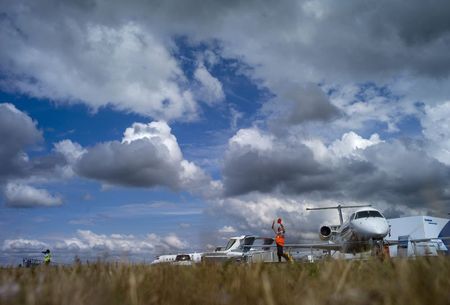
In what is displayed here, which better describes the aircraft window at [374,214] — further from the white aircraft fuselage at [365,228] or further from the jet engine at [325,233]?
the jet engine at [325,233]

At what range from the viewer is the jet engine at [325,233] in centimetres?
3678

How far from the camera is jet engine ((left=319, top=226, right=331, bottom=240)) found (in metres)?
36.8

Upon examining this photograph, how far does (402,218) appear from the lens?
66.5 meters

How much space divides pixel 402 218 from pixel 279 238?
51112 mm

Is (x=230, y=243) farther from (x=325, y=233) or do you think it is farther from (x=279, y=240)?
(x=279, y=240)

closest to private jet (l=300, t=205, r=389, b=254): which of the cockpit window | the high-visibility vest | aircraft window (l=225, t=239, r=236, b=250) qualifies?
the cockpit window

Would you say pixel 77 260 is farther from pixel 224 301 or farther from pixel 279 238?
pixel 279 238

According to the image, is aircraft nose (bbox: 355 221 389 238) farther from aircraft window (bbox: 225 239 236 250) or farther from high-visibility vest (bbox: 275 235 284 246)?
aircraft window (bbox: 225 239 236 250)

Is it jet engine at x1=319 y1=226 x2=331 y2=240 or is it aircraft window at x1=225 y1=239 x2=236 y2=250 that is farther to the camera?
aircraft window at x1=225 y1=239 x2=236 y2=250

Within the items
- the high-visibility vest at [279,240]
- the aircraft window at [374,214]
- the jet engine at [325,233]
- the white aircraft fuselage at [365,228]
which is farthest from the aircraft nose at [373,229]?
the jet engine at [325,233]

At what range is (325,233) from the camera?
122 ft

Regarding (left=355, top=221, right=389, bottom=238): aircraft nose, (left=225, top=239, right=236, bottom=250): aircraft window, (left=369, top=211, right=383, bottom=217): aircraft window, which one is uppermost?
(left=369, top=211, right=383, bottom=217): aircraft window

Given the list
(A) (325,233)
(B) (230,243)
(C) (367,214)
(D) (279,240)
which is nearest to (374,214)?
(C) (367,214)

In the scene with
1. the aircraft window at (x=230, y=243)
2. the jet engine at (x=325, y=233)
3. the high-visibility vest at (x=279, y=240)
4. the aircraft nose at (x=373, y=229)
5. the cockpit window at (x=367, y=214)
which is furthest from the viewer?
the aircraft window at (x=230, y=243)
